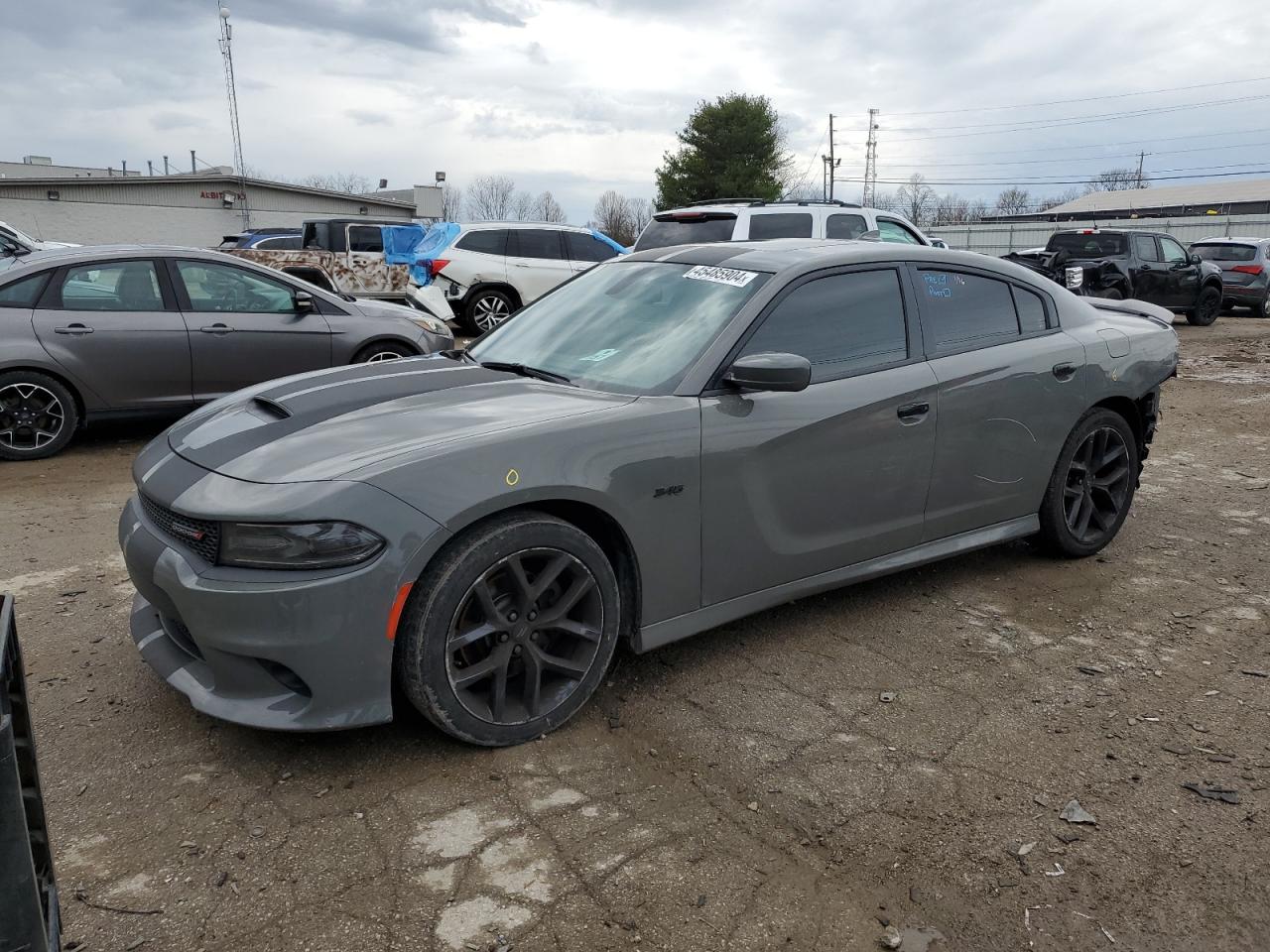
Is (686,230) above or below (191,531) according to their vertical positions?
above

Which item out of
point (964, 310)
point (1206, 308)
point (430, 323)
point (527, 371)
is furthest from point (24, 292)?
point (1206, 308)

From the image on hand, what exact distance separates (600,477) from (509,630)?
566mm

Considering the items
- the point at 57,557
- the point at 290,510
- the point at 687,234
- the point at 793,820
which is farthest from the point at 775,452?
the point at 687,234

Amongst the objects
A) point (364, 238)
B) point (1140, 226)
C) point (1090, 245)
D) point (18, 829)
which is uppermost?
point (1140, 226)

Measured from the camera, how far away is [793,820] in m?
2.72

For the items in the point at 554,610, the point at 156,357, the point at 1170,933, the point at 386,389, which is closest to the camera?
the point at 1170,933

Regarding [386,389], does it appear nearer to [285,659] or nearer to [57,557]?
[285,659]

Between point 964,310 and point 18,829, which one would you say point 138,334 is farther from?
point 18,829

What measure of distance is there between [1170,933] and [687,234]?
337 inches

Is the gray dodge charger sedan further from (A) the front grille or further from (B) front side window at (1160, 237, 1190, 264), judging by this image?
(B) front side window at (1160, 237, 1190, 264)

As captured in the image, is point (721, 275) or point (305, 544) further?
point (721, 275)

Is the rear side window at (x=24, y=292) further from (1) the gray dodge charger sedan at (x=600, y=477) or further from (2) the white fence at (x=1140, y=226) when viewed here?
(2) the white fence at (x=1140, y=226)

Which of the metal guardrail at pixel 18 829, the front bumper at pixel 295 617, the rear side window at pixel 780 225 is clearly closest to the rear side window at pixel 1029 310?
the front bumper at pixel 295 617

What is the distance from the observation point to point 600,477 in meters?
3.07
